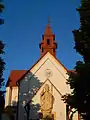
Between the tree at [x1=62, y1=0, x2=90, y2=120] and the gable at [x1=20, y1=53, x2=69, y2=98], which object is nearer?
the tree at [x1=62, y1=0, x2=90, y2=120]

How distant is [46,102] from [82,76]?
66.0 ft

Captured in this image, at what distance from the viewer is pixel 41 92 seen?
121 feet

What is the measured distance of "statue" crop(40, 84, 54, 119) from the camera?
36.1 metres

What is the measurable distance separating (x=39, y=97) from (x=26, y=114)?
113 inches

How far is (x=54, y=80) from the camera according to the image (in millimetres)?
38969

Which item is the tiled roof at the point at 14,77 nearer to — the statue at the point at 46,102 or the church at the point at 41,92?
the church at the point at 41,92

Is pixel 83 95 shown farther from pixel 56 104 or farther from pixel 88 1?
pixel 56 104

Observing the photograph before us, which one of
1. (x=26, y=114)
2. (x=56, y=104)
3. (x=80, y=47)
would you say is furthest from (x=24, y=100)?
(x=80, y=47)

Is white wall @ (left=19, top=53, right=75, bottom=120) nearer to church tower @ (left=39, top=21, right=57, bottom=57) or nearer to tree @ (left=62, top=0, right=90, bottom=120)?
church tower @ (left=39, top=21, right=57, bottom=57)

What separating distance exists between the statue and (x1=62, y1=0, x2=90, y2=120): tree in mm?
18728

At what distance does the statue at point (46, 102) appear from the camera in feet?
118

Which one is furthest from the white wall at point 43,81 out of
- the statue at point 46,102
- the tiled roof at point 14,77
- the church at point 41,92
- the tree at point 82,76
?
the tree at point 82,76

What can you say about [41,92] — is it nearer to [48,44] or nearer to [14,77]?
[14,77]

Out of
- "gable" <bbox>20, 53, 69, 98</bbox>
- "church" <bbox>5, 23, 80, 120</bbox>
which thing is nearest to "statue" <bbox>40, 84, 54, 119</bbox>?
"church" <bbox>5, 23, 80, 120</bbox>
